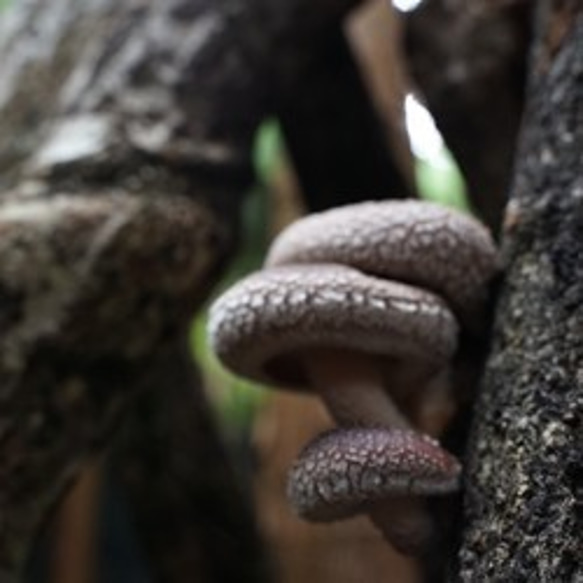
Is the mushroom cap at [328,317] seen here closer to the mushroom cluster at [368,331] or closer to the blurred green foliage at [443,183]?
the mushroom cluster at [368,331]

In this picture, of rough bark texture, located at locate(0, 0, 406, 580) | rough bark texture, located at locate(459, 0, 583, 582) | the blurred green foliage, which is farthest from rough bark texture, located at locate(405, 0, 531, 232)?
the blurred green foliage

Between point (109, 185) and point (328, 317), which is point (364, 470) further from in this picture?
point (109, 185)

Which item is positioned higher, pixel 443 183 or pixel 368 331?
pixel 368 331

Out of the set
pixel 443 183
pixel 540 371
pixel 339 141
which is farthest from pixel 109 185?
pixel 443 183

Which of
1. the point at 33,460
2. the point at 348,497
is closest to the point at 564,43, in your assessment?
the point at 348,497

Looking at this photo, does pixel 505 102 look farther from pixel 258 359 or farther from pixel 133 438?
pixel 133 438

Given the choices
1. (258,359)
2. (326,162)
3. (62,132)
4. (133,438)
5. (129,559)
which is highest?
(62,132)

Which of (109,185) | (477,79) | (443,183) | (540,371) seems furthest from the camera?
(443,183)
